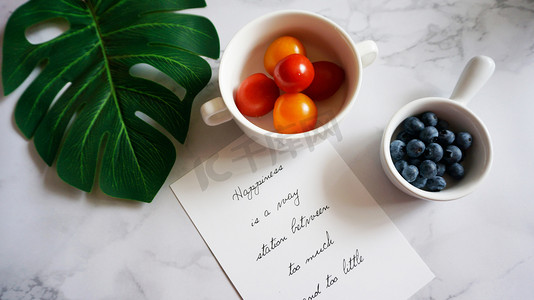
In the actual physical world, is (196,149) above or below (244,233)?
above

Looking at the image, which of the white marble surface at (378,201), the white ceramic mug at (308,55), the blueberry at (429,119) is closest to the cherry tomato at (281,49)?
the white ceramic mug at (308,55)

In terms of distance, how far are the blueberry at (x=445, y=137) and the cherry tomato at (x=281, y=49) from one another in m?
0.27

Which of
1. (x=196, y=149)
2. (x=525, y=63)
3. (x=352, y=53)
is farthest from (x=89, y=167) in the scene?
(x=525, y=63)

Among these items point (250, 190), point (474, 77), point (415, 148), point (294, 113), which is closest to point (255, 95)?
point (294, 113)

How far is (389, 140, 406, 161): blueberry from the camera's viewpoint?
1.99 ft

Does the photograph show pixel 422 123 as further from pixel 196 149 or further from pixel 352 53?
pixel 196 149

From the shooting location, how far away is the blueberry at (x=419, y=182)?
598 mm

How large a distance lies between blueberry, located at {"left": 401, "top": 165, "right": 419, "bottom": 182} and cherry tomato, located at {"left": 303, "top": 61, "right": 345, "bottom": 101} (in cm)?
18

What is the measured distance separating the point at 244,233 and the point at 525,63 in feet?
Answer: 2.07

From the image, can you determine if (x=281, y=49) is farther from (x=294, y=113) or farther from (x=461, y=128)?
(x=461, y=128)

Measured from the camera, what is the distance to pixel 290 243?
64 centimetres

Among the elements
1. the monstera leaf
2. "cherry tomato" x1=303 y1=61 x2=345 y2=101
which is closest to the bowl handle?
"cherry tomato" x1=303 y1=61 x2=345 y2=101

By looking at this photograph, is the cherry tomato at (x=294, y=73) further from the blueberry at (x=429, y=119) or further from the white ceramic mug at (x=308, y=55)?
the blueberry at (x=429, y=119)

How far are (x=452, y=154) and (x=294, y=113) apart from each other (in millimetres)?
276
